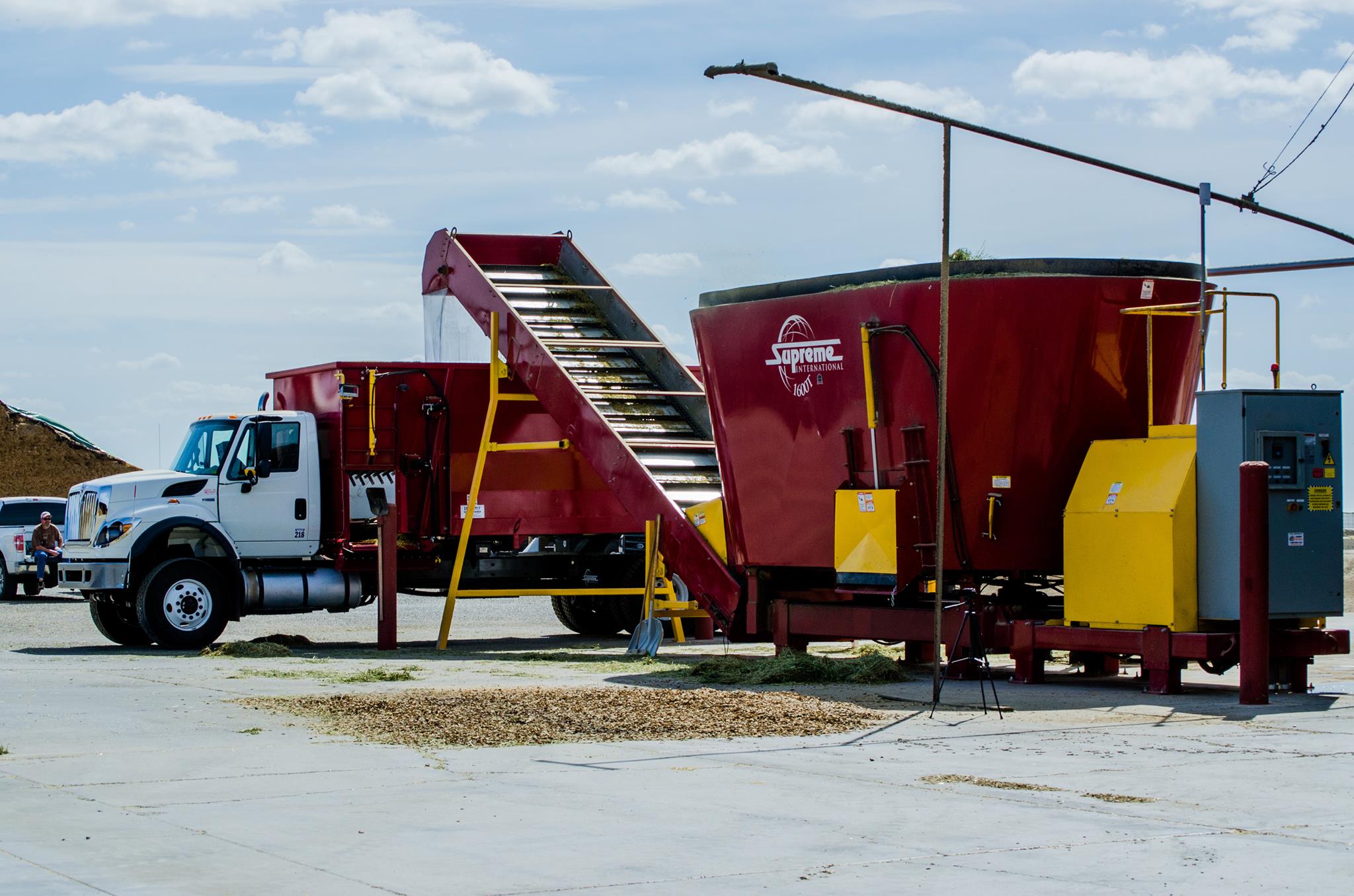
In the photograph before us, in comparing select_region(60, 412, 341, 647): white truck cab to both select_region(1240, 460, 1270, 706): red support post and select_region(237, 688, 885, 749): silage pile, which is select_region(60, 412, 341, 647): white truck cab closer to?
select_region(237, 688, 885, 749): silage pile

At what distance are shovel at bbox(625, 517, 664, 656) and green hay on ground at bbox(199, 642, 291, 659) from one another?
360 centimetres

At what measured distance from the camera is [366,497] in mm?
20531

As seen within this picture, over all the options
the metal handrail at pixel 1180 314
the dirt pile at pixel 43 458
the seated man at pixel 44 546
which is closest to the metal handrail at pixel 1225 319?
the metal handrail at pixel 1180 314

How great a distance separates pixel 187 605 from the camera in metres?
19.1

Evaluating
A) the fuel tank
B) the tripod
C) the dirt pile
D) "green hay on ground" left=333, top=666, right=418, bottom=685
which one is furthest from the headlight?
the dirt pile

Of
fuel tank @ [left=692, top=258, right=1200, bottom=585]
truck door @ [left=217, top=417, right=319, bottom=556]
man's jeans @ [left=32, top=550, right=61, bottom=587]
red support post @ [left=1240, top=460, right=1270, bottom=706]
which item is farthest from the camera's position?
man's jeans @ [left=32, top=550, right=61, bottom=587]

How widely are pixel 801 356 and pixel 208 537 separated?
776 cm

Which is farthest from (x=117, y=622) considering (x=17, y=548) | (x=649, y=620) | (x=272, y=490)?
(x=17, y=548)

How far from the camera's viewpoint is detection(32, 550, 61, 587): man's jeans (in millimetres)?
30891

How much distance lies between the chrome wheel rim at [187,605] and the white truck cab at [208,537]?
0.01 metres

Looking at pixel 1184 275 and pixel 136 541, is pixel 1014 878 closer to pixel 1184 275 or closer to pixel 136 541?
pixel 1184 275

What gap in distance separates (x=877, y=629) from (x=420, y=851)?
27.8 ft

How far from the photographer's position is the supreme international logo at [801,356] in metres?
15.3

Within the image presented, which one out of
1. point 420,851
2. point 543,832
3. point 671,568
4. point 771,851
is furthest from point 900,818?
point 671,568
